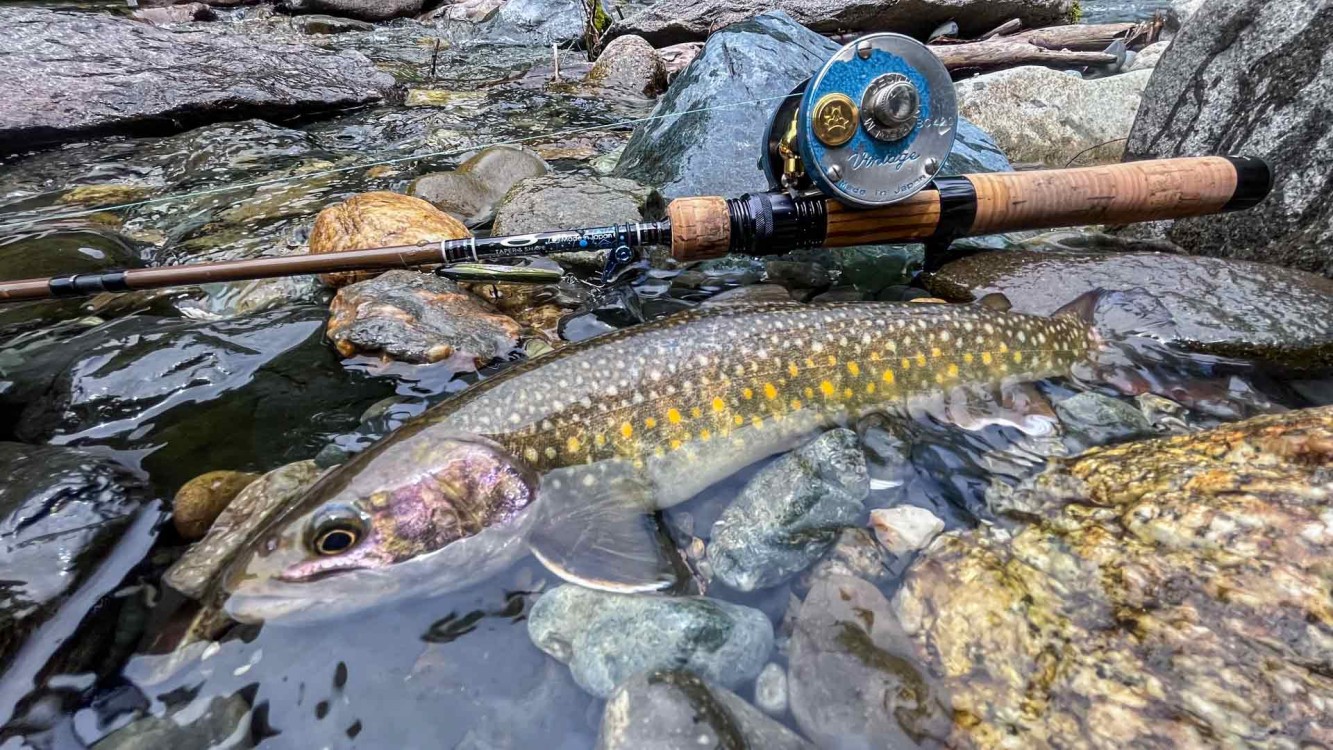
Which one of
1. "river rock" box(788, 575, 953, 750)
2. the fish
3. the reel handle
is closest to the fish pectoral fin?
the fish

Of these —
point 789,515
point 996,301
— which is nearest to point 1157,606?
point 789,515

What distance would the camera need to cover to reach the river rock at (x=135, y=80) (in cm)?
832

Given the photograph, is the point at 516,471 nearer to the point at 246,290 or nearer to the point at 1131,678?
the point at 1131,678

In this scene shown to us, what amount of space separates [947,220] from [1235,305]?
5.37 ft

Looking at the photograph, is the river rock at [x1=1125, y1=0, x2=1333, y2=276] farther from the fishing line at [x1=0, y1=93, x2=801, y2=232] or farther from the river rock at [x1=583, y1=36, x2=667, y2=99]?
the river rock at [x1=583, y1=36, x2=667, y2=99]

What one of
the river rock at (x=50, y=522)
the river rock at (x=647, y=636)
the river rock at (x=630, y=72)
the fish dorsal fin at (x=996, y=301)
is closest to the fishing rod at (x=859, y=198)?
the fish dorsal fin at (x=996, y=301)

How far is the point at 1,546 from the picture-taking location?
2369 millimetres

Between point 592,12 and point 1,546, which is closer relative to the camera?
point 1,546

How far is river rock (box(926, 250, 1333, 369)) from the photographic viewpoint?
3.50m

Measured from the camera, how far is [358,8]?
2123 cm

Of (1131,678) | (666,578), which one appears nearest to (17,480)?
(666,578)

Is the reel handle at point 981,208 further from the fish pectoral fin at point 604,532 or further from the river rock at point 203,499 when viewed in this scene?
the river rock at point 203,499

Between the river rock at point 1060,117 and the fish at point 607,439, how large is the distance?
4.46 meters

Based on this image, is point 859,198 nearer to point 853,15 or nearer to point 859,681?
point 859,681
